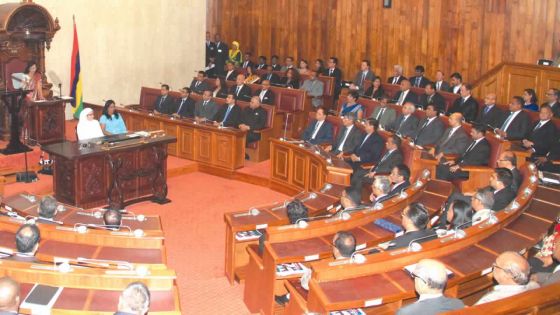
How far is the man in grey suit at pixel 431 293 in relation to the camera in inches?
154

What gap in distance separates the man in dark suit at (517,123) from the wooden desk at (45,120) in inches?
278

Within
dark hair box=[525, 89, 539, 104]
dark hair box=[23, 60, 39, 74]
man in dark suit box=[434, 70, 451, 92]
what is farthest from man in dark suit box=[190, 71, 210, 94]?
dark hair box=[525, 89, 539, 104]

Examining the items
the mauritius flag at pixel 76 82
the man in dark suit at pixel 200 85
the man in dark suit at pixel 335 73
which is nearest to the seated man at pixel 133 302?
the mauritius flag at pixel 76 82

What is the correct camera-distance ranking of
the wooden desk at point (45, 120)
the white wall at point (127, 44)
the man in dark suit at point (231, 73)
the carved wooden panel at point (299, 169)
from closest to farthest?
the carved wooden panel at point (299, 169) < the wooden desk at point (45, 120) < the white wall at point (127, 44) < the man in dark suit at point (231, 73)

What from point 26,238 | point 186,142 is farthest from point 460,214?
point 186,142

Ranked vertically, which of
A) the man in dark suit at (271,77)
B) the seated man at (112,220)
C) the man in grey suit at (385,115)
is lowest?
the seated man at (112,220)

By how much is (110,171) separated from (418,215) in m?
4.95

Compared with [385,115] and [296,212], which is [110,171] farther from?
[385,115]

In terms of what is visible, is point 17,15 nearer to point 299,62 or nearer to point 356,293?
point 299,62

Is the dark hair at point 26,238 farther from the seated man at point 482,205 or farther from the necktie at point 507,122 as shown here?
the necktie at point 507,122

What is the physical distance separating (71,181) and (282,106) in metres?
5.25

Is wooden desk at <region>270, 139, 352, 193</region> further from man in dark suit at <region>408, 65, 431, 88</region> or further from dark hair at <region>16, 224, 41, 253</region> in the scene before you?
man in dark suit at <region>408, 65, 431, 88</region>

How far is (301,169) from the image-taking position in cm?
971

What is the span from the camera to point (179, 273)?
276 inches
